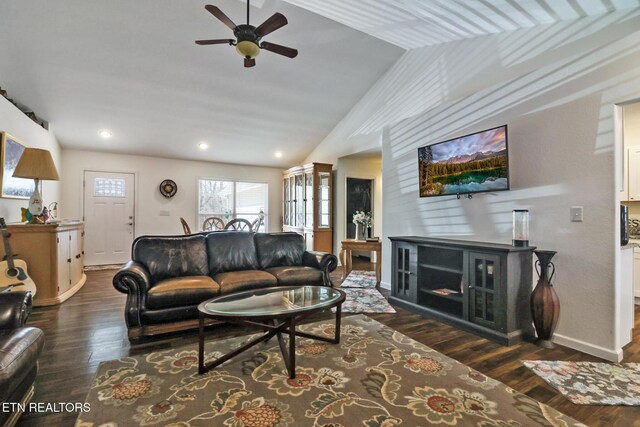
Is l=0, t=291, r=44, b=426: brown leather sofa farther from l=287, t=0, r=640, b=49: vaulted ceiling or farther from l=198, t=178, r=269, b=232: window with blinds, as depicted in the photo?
l=198, t=178, r=269, b=232: window with blinds

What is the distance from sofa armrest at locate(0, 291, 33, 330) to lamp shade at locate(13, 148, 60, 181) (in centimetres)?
240

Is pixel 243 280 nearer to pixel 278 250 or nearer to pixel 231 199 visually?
pixel 278 250

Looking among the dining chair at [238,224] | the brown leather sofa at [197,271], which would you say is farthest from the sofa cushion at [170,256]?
the dining chair at [238,224]

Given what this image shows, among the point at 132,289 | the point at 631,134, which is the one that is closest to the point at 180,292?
the point at 132,289

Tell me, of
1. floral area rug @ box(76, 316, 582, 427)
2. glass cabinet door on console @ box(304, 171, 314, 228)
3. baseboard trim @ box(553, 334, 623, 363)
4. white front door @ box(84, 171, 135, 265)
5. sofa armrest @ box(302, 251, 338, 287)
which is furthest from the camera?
glass cabinet door on console @ box(304, 171, 314, 228)

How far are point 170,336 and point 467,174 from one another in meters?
3.47

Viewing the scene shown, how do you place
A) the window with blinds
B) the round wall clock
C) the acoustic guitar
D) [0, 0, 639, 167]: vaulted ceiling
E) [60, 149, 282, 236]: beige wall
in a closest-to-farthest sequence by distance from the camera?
[0, 0, 639, 167]: vaulted ceiling → the acoustic guitar → [60, 149, 282, 236]: beige wall → the round wall clock → the window with blinds

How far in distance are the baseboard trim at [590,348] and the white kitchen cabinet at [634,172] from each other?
2.59 metres

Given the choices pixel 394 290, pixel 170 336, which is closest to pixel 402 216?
pixel 394 290

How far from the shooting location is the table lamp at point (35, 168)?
346cm

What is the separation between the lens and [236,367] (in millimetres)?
2148

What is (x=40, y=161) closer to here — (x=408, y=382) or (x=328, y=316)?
(x=328, y=316)

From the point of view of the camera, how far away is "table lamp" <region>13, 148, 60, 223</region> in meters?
3.46

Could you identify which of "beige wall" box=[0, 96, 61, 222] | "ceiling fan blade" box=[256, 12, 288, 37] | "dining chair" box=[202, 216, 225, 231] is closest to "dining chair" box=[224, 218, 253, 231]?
"dining chair" box=[202, 216, 225, 231]
